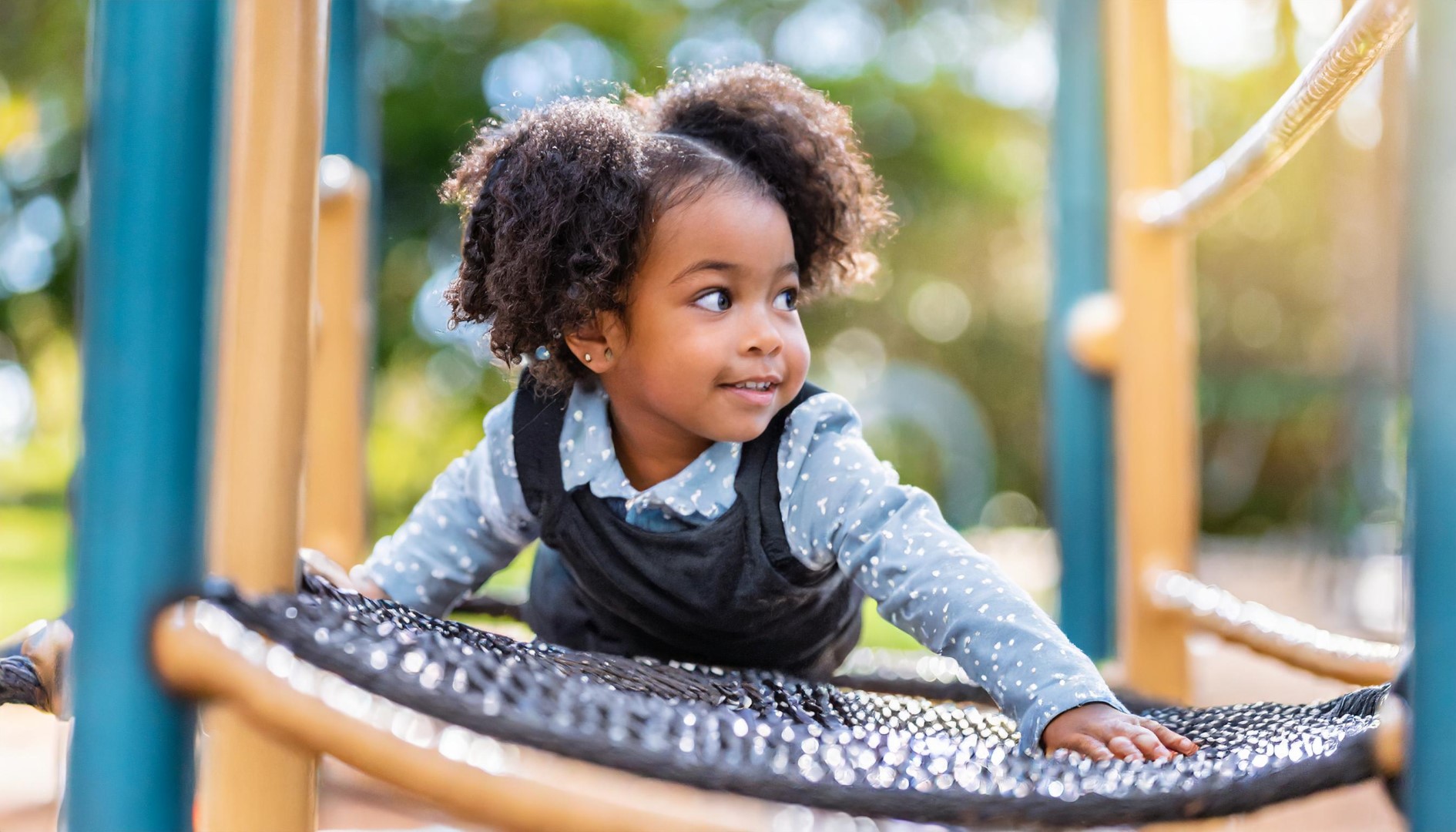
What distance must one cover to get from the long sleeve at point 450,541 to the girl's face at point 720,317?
0.19 metres

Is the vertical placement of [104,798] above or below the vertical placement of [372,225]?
below

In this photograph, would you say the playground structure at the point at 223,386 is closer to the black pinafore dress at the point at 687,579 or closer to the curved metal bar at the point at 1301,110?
the curved metal bar at the point at 1301,110

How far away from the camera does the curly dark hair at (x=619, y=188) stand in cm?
91

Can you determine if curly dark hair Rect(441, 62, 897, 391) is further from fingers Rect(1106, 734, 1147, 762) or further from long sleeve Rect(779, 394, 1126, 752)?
fingers Rect(1106, 734, 1147, 762)

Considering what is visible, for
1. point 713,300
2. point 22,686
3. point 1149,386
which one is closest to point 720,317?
point 713,300

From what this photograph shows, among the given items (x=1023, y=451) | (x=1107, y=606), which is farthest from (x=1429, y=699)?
(x=1023, y=451)

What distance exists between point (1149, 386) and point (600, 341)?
77cm

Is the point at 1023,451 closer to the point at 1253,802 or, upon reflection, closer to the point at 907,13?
the point at 907,13

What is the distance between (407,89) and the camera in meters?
5.36

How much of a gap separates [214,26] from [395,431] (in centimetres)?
493

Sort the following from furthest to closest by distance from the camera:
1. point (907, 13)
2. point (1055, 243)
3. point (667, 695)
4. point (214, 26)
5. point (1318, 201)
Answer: point (1318, 201) < point (907, 13) < point (1055, 243) < point (667, 695) < point (214, 26)

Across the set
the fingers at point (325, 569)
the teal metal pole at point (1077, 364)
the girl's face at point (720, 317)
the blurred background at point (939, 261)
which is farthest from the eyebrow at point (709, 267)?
the blurred background at point (939, 261)

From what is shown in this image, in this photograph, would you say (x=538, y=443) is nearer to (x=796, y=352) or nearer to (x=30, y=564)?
(x=796, y=352)

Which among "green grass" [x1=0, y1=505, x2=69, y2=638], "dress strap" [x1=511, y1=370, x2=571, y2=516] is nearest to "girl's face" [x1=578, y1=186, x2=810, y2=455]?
"dress strap" [x1=511, y1=370, x2=571, y2=516]
